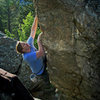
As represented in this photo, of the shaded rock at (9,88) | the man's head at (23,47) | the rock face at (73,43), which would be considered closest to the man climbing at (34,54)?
the man's head at (23,47)

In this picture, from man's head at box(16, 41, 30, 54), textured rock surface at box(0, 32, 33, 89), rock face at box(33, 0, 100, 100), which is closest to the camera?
rock face at box(33, 0, 100, 100)

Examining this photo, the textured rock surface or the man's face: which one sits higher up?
the man's face

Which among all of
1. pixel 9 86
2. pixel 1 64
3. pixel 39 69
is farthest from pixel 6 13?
pixel 9 86

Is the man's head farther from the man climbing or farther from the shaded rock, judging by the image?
the shaded rock

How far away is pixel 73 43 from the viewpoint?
321 centimetres

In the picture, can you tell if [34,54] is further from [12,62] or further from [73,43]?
[12,62]

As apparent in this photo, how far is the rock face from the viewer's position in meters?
2.89

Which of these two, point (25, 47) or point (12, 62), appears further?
point (12, 62)

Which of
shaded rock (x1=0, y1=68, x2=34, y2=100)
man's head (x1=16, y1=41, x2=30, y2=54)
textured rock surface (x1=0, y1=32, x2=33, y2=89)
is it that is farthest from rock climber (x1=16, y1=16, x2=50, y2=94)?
textured rock surface (x1=0, y1=32, x2=33, y2=89)

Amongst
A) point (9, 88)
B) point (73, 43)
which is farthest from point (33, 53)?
point (9, 88)

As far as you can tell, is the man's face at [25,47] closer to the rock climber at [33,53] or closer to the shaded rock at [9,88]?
the rock climber at [33,53]

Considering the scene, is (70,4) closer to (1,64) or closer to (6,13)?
(1,64)

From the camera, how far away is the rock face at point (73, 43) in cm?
289

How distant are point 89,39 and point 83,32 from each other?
0.17 m
